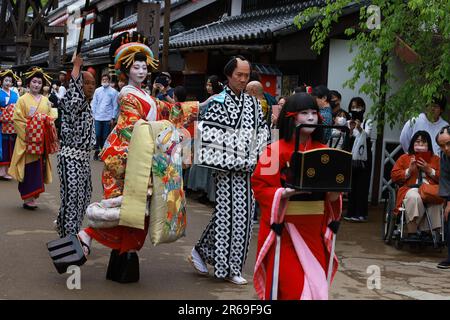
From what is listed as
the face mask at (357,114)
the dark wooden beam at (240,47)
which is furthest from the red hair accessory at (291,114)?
the dark wooden beam at (240,47)

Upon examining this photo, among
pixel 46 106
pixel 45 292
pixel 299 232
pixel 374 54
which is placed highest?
pixel 374 54

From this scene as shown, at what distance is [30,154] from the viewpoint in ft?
37.7

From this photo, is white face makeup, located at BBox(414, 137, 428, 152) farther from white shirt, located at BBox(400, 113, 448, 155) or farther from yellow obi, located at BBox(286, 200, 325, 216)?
yellow obi, located at BBox(286, 200, 325, 216)

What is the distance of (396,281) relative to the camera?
798cm

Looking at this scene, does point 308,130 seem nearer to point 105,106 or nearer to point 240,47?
point 240,47

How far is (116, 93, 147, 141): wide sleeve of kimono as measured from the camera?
7094 millimetres

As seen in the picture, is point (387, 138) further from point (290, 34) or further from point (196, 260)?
point (196, 260)

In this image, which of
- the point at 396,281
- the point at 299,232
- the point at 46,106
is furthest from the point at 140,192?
the point at 46,106

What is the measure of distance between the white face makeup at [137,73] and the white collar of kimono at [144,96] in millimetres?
75

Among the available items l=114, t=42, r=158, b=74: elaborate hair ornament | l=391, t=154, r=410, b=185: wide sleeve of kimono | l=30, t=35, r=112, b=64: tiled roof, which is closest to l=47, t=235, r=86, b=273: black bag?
l=114, t=42, r=158, b=74: elaborate hair ornament

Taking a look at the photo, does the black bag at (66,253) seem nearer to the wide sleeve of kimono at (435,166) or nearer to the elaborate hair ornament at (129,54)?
the elaborate hair ornament at (129,54)

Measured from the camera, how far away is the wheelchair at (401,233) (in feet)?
31.4

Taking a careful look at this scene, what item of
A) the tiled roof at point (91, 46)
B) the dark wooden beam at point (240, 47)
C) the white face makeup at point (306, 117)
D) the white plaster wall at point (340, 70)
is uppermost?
the tiled roof at point (91, 46)

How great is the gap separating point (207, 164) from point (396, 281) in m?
2.27
